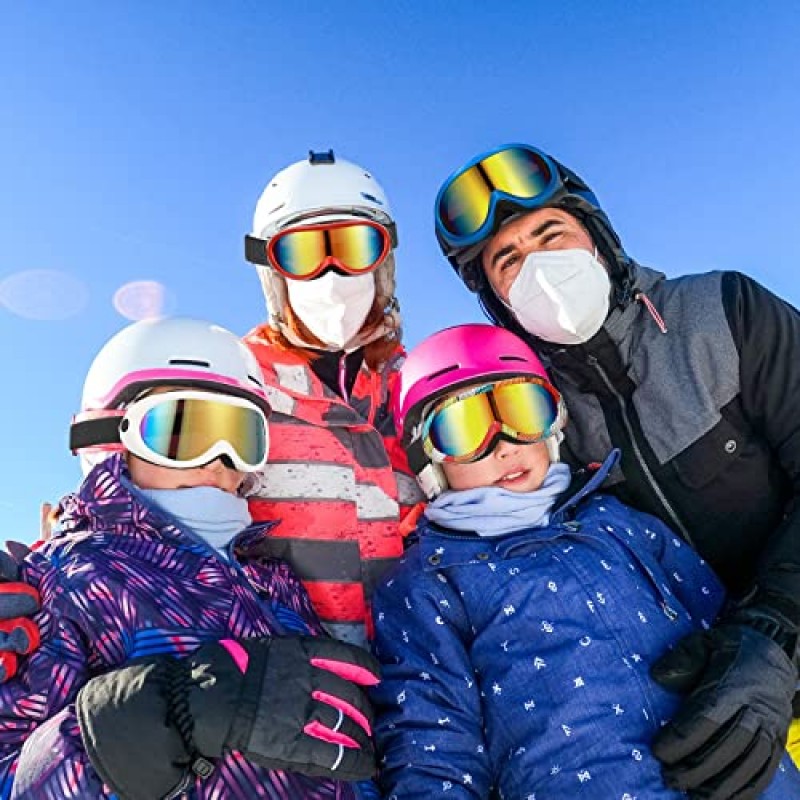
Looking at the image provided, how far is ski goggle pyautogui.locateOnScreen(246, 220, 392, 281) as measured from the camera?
14.1ft

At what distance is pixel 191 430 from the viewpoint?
11.2 ft

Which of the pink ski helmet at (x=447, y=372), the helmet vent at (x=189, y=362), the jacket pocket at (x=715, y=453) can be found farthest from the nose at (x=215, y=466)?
the jacket pocket at (x=715, y=453)

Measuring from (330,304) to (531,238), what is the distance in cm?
108

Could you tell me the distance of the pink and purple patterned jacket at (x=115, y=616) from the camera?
8.00 feet

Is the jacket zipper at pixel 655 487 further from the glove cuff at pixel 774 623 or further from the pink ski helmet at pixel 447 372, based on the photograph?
the glove cuff at pixel 774 623

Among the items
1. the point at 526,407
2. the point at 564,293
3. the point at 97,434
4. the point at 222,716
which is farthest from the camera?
the point at 564,293

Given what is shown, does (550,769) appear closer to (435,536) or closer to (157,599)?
(435,536)

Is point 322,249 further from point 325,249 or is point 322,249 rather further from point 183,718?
point 183,718

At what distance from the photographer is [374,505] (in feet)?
12.9

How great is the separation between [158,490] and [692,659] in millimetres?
2171

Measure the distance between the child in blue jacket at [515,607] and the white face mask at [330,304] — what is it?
485 mm

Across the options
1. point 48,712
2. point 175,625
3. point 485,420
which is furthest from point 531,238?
point 48,712

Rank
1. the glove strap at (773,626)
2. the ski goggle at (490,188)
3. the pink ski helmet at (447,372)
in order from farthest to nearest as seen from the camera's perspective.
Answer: the ski goggle at (490,188)
the pink ski helmet at (447,372)
the glove strap at (773,626)

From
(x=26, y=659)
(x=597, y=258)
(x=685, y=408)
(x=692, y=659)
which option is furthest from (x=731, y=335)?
(x=26, y=659)
